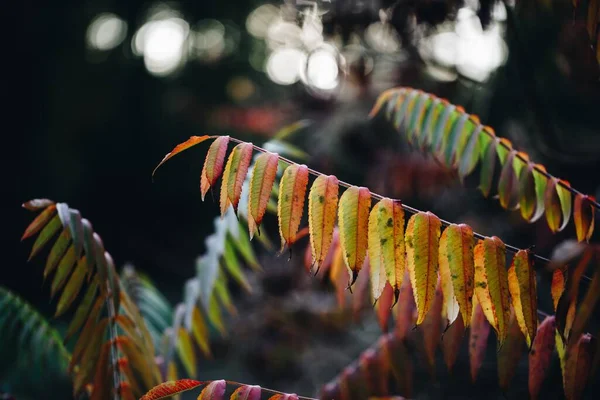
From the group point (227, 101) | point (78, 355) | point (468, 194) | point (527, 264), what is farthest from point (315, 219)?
point (227, 101)

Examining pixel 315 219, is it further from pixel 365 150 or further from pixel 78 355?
pixel 365 150

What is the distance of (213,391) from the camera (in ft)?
3.18

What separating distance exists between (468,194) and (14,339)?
4486 mm

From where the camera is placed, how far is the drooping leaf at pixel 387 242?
0.95m

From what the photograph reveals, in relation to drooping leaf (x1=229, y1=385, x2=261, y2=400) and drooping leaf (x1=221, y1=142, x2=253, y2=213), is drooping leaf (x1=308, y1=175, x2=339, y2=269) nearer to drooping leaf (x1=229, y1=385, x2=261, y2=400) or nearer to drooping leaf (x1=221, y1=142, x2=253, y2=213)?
drooping leaf (x1=221, y1=142, x2=253, y2=213)

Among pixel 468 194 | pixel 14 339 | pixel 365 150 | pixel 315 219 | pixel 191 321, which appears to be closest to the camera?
pixel 315 219

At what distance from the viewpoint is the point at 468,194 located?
515 centimetres

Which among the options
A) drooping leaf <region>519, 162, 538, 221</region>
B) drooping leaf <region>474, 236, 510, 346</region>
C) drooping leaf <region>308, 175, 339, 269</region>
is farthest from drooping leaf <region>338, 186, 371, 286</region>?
drooping leaf <region>519, 162, 538, 221</region>

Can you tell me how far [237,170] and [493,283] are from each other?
541 mm

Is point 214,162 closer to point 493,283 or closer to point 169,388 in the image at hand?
point 169,388

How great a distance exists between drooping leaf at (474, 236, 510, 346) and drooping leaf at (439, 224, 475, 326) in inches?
1.7

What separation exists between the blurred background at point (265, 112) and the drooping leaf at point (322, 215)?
78cm

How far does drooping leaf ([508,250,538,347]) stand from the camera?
931mm

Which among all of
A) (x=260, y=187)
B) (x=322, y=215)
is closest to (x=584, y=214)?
(x=322, y=215)
